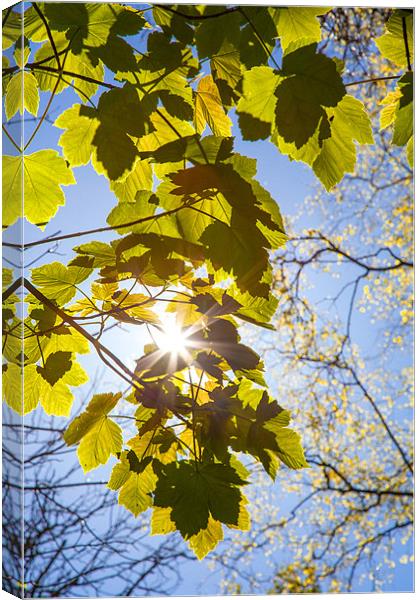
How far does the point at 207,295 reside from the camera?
651mm

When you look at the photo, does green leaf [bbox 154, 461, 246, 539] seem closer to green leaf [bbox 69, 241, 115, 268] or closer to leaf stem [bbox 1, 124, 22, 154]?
green leaf [bbox 69, 241, 115, 268]

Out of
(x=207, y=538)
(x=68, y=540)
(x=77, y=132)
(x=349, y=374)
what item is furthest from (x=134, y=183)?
(x=349, y=374)

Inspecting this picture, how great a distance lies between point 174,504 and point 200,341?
0.60ft

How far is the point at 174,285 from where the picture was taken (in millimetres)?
722

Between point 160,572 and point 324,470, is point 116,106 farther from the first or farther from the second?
point 324,470

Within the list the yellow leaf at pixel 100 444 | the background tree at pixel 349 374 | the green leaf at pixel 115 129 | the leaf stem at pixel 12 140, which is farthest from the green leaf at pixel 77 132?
the background tree at pixel 349 374

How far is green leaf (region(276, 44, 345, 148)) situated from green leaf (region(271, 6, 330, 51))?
0.39 feet

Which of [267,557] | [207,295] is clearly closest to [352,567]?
[267,557]

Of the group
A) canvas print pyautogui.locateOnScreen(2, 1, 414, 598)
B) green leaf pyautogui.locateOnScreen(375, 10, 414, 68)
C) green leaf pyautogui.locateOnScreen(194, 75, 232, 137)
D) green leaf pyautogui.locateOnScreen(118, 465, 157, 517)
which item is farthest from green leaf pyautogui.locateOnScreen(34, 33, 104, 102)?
green leaf pyautogui.locateOnScreen(118, 465, 157, 517)

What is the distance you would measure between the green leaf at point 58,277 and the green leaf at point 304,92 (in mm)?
306

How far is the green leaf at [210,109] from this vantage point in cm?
69

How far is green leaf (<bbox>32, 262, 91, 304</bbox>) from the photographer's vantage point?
712 mm

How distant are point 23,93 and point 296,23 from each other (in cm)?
34

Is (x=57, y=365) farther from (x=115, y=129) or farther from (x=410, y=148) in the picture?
(x=410, y=148)
